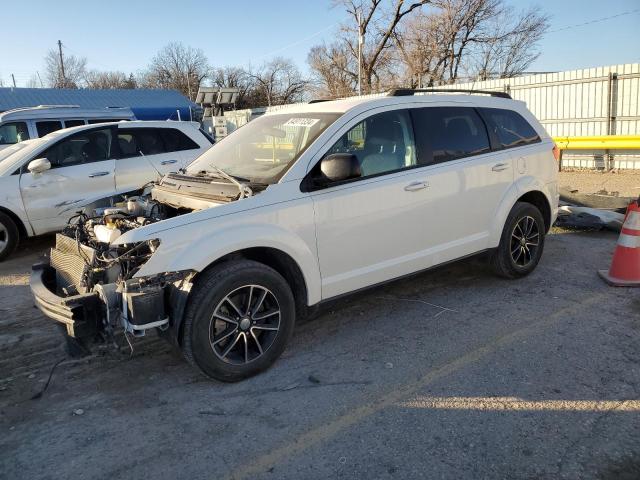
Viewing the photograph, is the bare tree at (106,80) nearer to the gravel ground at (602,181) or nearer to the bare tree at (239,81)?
the bare tree at (239,81)

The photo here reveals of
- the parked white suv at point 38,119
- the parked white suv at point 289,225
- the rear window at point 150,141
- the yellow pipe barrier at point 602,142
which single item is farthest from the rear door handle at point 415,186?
the yellow pipe barrier at point 602,142

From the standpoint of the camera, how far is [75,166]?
7750 mm

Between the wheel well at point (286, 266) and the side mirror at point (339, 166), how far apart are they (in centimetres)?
66

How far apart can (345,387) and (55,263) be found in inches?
98.7

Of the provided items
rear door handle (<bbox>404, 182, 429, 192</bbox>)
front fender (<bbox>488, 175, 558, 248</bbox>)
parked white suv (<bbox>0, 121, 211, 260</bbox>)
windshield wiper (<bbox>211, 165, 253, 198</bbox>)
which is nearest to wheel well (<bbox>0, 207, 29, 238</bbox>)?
parked white suv (<bbox>0, 121, 211, 260</bbox>)

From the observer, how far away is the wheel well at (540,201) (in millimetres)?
5516

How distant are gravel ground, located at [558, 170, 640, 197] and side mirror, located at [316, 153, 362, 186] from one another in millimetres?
8212

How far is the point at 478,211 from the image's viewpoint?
16.1ft

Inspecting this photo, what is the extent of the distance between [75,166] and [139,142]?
39.4 inches

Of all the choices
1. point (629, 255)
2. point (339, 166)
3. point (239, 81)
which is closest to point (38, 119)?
point (339, 166)

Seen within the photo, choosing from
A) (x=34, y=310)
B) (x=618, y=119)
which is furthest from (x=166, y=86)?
(x=34, y=310)

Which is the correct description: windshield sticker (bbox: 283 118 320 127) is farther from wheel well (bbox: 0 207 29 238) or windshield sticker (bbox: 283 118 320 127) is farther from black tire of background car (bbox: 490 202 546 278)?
wheel well (bbox: 0 207 29 238)

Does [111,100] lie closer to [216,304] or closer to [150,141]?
[150,141]

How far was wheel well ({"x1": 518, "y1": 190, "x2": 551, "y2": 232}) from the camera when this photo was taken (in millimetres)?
5516
